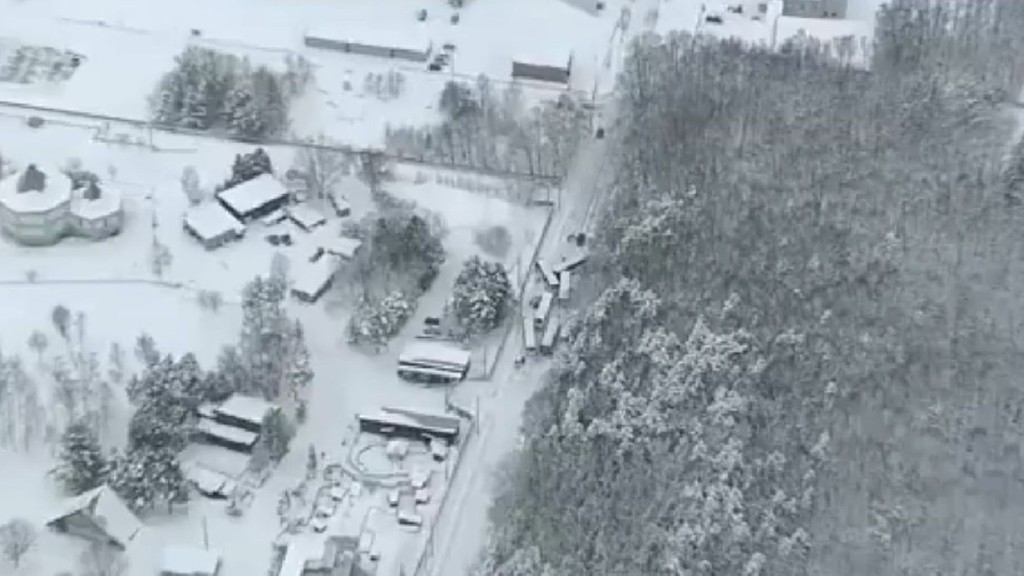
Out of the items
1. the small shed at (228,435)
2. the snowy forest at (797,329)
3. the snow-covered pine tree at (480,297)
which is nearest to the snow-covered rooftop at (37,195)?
the small shed at (228,435)

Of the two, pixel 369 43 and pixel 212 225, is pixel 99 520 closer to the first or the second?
pixel 212 225

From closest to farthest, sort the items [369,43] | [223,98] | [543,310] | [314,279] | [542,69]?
[543,310]
[314,279]
[223,98]
[542,69]
[369,43]

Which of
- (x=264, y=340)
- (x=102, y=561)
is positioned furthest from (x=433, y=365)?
(x=102, y=561)

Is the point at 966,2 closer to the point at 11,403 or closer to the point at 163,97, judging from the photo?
the point at 163,97

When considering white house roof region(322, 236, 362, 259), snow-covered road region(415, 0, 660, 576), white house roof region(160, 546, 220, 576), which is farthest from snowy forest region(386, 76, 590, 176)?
white house roof region(160, 546, 220, 576)

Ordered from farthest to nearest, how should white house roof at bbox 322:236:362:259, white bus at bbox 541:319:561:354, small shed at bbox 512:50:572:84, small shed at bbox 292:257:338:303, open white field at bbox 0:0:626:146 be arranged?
1. small shed at bbox 512:50:572:84
2. open white field at bbox 0:0:626:146
3. white house roof at bbox 322:236:362:259
4. small shed at bbox 292:257:338:303
5. white bus at bbox 541:319:561:354

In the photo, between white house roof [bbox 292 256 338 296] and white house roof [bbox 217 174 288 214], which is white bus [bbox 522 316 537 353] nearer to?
white house roof [bbox 292 256 338 296]
